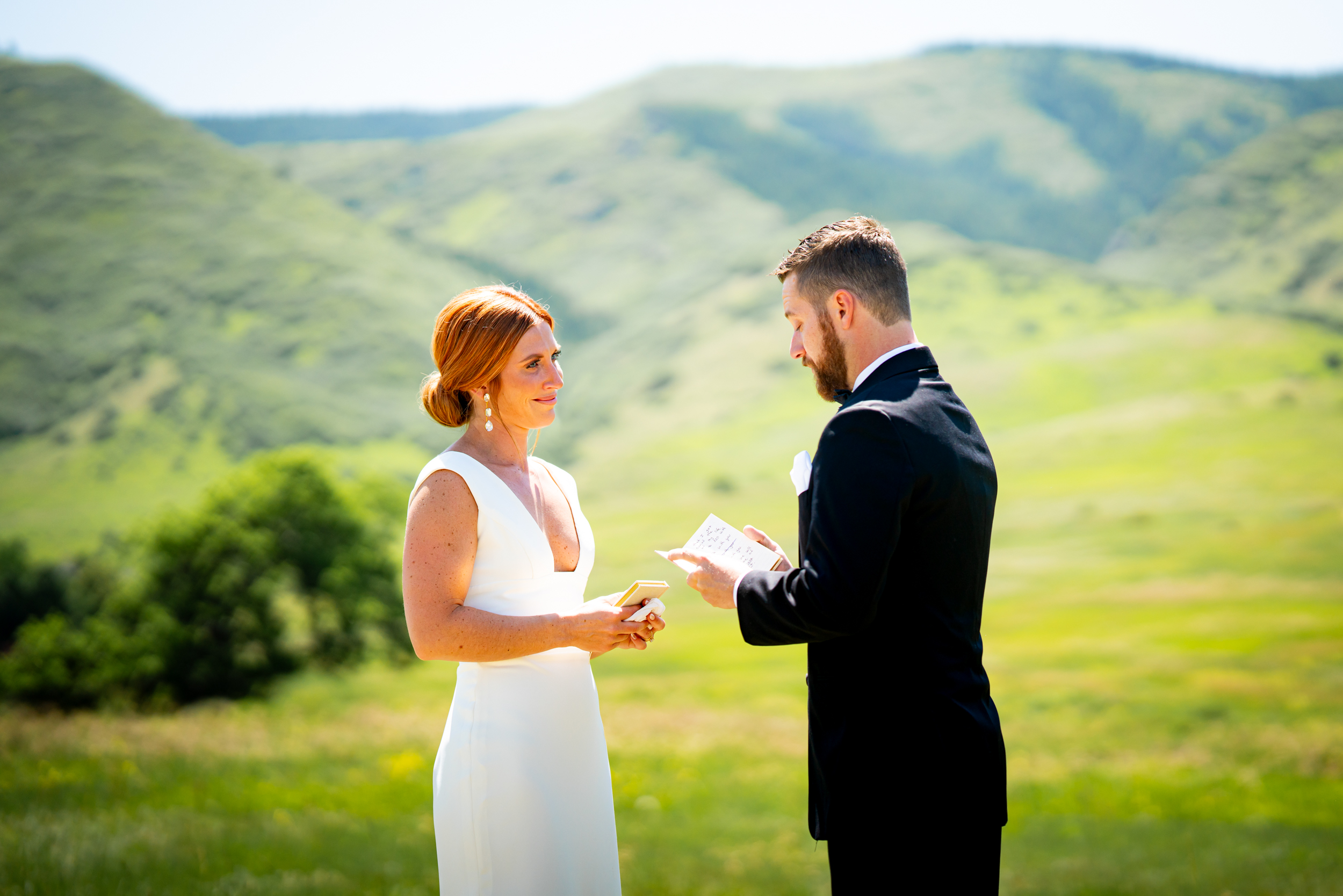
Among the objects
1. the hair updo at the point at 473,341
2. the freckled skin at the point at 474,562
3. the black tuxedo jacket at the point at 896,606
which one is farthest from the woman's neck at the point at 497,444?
the black tuxedo jacket at the point at 896,606

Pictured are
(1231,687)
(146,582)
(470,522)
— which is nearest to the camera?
(470,522)

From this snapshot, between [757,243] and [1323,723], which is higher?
[757,243]

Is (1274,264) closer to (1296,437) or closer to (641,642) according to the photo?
(1296,437)

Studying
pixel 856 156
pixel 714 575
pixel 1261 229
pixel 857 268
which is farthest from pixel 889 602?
pixel 856 156

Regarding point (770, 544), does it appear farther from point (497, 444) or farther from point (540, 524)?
point (497, 444)

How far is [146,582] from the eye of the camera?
29141mm

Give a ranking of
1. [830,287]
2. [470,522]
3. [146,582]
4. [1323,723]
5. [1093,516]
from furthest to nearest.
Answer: [1093,516] < [146,582] < [1323,723] < [470,522] < [830,287]

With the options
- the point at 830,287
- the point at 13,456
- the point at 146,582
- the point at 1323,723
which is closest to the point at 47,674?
the point at 146,582

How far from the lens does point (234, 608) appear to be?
2969 cm

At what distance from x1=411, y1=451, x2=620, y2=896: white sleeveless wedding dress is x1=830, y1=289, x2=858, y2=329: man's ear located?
4.57 feet

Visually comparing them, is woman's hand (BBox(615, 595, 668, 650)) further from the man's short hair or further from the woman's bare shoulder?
the man's short hair

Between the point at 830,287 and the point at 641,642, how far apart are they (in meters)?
1.53

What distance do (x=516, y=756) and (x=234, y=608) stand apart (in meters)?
29.5

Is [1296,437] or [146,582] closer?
[146,582]
